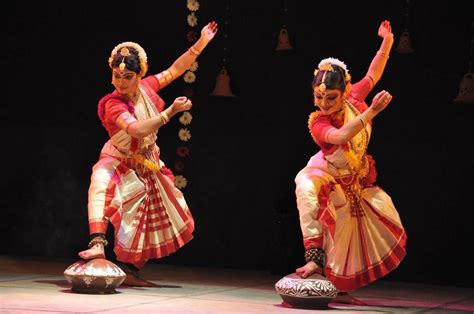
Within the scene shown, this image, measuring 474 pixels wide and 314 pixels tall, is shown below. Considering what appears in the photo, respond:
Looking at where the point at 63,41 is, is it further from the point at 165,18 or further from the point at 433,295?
the point at 433,295

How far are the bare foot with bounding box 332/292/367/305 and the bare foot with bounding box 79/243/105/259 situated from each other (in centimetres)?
117

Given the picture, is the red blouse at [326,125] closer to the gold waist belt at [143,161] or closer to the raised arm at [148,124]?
the raised arm at [148,124]

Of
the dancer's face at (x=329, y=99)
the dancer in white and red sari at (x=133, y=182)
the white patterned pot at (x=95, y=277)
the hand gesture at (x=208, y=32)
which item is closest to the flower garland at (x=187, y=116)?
the hand gesture at (x=208, y=32)

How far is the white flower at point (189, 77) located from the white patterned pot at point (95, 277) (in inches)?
76.2

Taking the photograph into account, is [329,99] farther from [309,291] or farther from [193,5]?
[193,5]

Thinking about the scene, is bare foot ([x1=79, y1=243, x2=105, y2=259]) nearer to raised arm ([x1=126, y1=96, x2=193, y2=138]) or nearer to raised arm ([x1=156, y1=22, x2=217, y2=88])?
raised arm ([x1=126, y1=96, x2=193, y2=138])

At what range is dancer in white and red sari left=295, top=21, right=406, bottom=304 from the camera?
4898 millimetres

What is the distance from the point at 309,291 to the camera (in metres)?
4.71

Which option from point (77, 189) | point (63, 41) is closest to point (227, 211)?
point (77, 189)

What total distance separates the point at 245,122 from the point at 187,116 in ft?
1.27

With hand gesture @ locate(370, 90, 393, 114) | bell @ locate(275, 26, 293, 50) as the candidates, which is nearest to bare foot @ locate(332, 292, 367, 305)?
hand gesture @ locate(370, 90, 393, 114)

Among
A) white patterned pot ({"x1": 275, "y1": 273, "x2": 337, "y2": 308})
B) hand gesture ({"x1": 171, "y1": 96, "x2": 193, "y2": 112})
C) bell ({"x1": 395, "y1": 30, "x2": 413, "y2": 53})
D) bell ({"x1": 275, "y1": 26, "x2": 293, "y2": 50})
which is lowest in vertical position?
white patterned pot ({"x1": 275, "y1": 273, "x2": 337, "y2": 308})

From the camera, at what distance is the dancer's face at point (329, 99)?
16.3 ft

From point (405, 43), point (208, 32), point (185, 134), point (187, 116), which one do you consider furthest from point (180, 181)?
point (405, 43)
